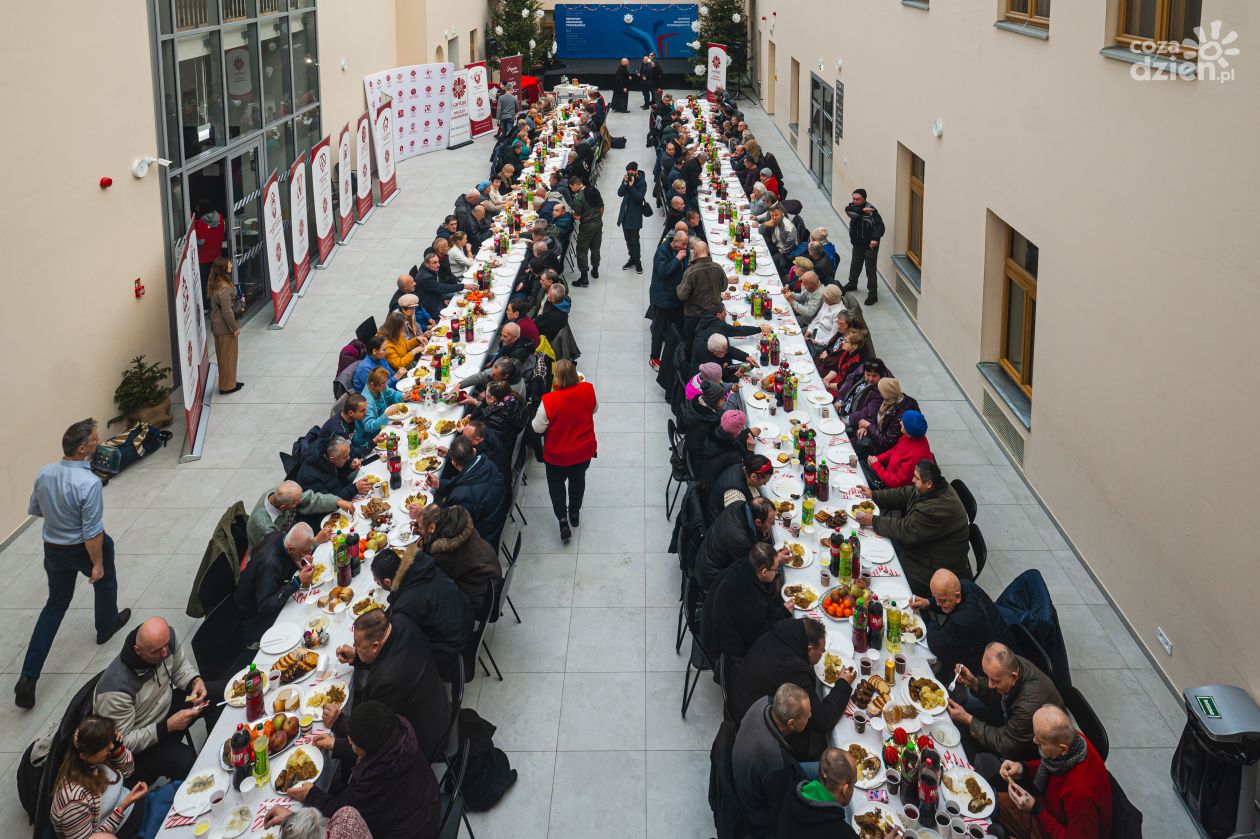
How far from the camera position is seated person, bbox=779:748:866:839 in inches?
166

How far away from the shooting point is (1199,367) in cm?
594

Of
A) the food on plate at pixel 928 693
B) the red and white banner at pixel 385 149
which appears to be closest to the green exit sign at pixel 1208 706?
the food on plate at pixel 928 693

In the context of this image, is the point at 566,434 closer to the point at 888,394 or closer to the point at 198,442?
the point at 888,394

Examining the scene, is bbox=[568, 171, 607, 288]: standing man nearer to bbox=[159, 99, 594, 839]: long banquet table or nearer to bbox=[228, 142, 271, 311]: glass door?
bbox=[159, 99, 594, 839]: long banquet table

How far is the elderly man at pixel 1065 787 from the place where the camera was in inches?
174

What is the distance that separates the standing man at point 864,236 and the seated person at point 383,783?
990cm

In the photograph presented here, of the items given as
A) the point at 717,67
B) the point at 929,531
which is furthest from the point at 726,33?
the point at 929,531

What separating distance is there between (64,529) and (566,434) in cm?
350

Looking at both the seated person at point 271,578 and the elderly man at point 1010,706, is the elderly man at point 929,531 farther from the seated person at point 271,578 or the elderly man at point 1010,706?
the seated person at point 271,578

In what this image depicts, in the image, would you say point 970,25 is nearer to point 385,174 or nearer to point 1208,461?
point 1208,461

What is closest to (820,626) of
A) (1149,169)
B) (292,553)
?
(292,553)

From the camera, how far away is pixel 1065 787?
177 inches

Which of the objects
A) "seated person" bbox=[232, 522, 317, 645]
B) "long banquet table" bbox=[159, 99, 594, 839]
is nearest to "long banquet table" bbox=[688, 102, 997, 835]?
"long banquet table" bbox=[159, 99, 594, 839]

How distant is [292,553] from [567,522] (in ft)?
8.51
